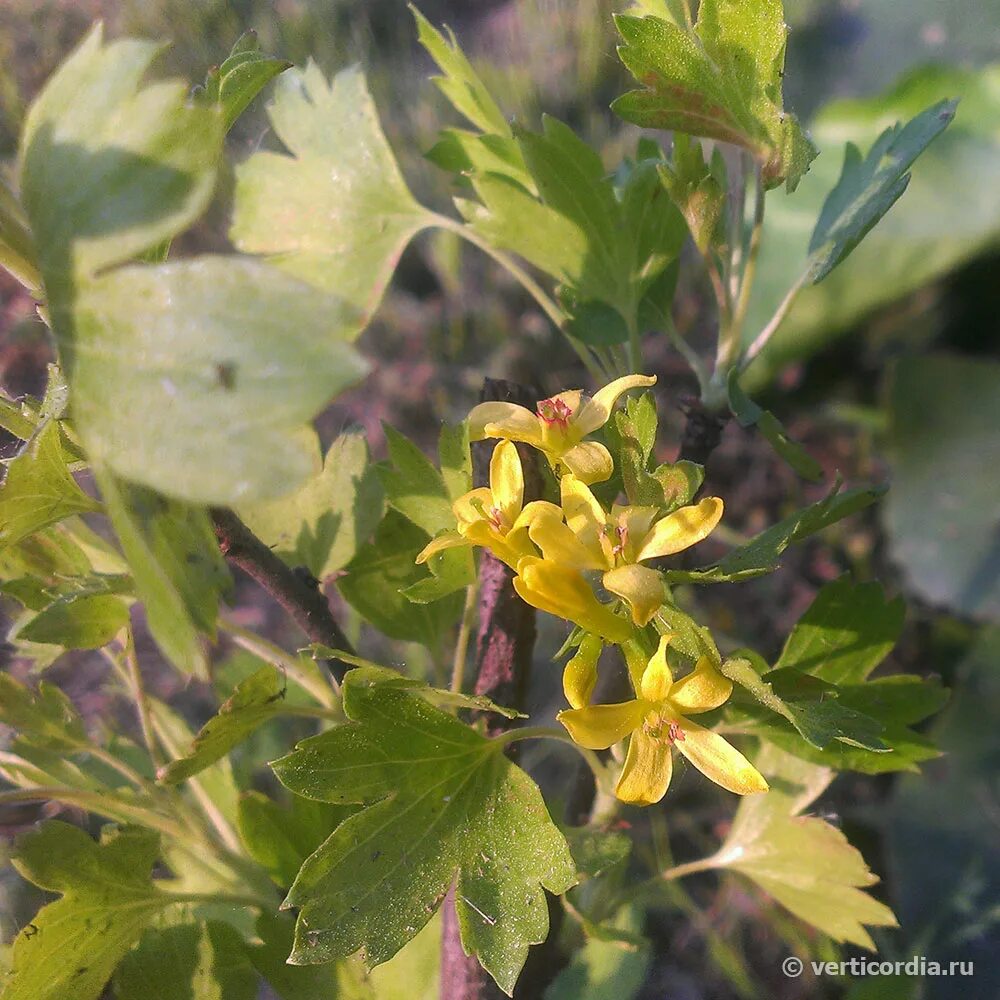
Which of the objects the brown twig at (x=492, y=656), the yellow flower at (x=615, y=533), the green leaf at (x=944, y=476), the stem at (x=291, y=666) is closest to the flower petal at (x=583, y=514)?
the yellow flower at (x=615, y=533)

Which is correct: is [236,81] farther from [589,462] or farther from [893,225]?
[893,225]

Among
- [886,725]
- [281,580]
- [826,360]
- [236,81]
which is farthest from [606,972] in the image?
[826,360]

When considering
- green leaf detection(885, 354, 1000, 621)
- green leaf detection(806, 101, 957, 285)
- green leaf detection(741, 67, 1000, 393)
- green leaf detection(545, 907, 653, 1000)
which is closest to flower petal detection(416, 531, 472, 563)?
green leaf detection(806, 101, 957, 285)

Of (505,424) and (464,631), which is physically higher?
(505,424)

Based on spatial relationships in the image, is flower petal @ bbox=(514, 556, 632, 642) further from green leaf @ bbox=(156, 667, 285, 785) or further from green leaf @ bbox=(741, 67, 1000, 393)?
green leaf @ bbox=(741, 67, 1000, 393)

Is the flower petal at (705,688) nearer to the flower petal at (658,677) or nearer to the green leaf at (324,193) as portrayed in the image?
the flower petal at (658,677)

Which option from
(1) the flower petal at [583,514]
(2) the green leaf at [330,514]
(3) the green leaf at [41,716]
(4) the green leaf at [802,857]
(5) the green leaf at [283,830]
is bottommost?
(4) the green leaf at [802,857]
